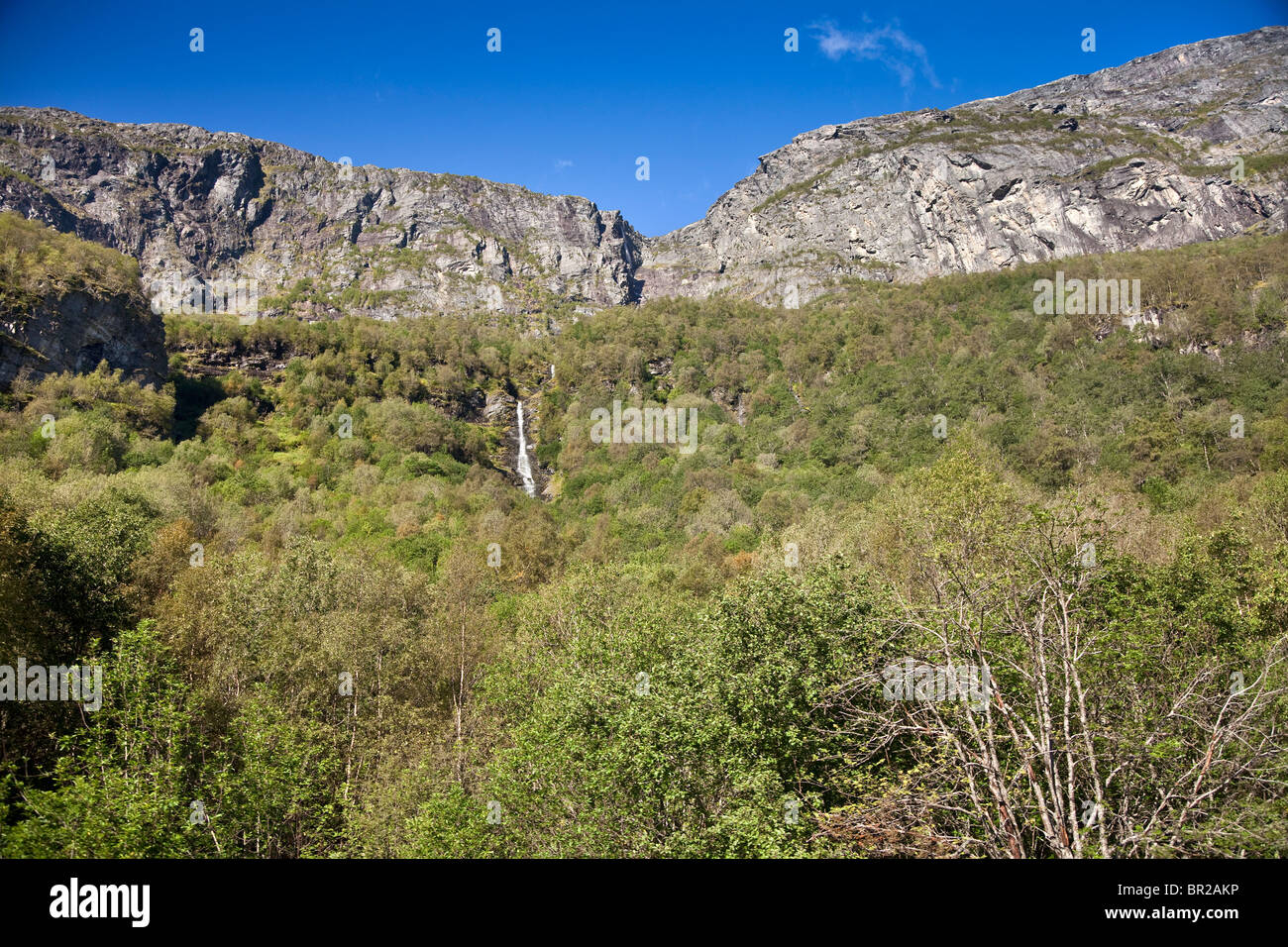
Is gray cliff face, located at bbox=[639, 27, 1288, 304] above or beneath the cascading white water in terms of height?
above

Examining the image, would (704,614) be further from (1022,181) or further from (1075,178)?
(1022,181)

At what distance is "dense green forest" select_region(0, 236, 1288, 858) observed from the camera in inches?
397

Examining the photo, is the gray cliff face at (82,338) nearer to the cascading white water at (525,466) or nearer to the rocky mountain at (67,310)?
the rocky mountain at (67,310)

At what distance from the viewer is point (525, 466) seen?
111062 millimetres

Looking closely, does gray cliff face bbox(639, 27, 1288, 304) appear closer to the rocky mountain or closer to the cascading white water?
the cascading white water

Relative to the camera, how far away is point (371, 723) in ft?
85.6

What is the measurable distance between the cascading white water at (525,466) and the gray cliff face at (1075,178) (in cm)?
9565

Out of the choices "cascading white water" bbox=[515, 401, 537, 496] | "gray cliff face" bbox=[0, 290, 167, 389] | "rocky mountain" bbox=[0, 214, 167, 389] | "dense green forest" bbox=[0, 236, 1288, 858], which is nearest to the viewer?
"dense green forest" bbox=[0, 236, 1288, 858]

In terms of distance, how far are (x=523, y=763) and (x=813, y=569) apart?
10062 millimetres

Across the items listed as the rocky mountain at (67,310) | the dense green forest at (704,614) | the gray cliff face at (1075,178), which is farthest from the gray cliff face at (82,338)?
the gray cliff face at (1075,178)

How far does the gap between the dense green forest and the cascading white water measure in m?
6.78

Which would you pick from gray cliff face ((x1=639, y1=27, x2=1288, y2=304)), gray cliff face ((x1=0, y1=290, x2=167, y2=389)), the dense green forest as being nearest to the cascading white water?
the dense green forest

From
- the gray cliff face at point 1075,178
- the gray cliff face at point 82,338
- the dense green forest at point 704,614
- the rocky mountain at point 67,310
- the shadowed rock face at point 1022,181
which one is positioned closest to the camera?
the dense green forest at point 704,614

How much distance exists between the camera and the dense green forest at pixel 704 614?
33.1 ft
